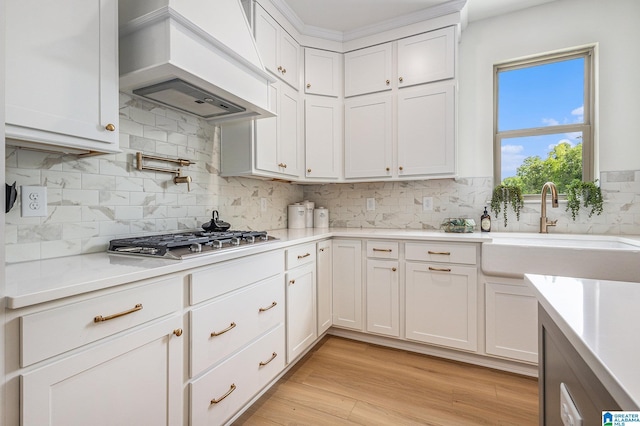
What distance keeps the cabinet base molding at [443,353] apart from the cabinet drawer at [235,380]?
929 millimetres

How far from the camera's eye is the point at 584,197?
8.09 ft

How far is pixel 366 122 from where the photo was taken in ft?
9.48

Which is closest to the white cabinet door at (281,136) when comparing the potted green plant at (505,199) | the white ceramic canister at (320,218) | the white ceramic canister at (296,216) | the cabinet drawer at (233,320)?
the white ceramic canister at (296,216)

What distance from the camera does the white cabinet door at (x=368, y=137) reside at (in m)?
2.81

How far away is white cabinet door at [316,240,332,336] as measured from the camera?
2.51 m

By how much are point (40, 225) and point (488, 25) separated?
11.8 feet

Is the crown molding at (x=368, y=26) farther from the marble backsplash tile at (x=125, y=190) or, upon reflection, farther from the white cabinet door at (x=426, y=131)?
the marble backsplash tile at (x=125, y=190)

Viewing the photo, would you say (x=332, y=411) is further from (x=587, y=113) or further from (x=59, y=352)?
(x=587, y=113)

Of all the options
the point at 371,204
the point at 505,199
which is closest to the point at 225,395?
the point at 371,204

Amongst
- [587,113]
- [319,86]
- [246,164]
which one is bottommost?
[246,164]

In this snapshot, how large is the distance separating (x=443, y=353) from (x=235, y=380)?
65.6 inches

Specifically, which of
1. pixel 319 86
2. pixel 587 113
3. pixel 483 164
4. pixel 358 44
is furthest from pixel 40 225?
pixel 587 113

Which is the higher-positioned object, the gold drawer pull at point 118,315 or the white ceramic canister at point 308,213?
the white ceramic canister at point 308,213

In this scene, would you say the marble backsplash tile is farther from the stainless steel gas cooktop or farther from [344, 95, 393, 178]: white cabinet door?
[344, 95, 393, 178]: white cabinet door
